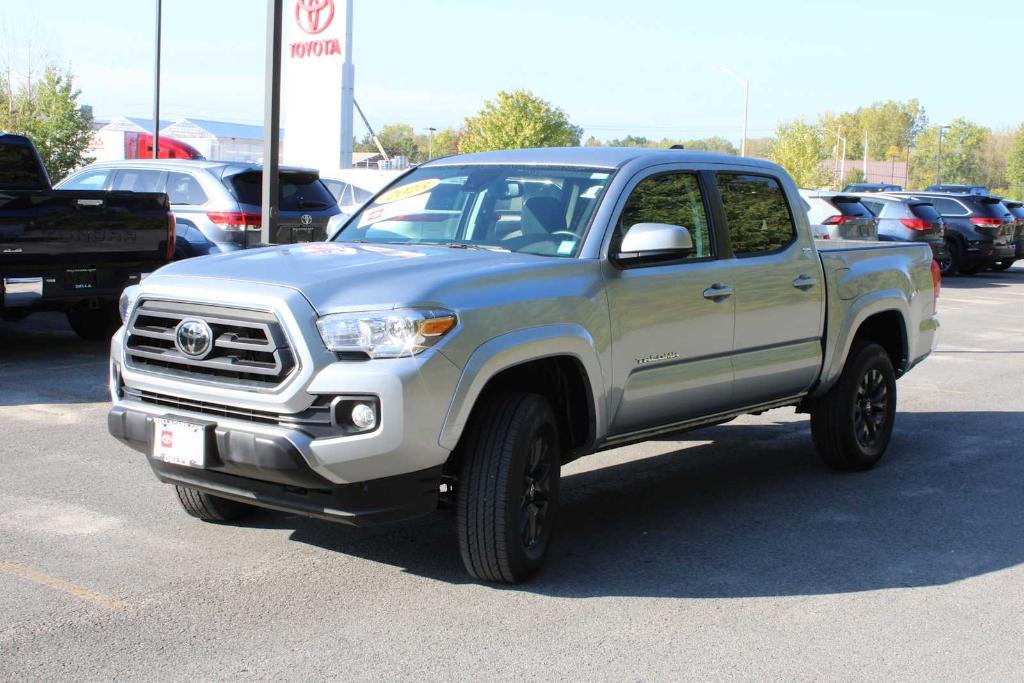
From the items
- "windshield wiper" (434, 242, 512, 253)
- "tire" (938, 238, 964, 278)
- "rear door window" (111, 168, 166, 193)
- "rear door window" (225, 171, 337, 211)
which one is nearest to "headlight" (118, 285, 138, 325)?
"windshield wiper" (434, 242, 512, 253)

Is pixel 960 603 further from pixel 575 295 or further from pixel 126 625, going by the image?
pixel 126 625

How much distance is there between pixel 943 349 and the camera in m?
13.6

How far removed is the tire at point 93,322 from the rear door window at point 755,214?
7661 mm

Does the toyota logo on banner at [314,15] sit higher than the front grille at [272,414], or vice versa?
the toyota logo on banner at [314,15]

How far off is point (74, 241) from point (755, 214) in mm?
6452

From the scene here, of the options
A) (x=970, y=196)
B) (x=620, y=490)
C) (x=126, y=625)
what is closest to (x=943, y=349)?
(x=620, y=490)

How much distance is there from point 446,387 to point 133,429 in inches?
52.5

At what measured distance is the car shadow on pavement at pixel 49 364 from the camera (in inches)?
363

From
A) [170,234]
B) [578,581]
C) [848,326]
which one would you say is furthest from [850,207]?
[578,581]

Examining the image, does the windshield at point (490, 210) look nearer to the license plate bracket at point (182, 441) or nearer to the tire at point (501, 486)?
the tire at point (501, 486)

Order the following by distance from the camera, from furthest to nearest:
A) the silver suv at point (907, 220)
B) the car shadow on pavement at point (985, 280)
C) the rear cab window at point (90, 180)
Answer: the silver suv at point (907, 220)
the car shadow on pavement at point (985, 280)
the rear cab window at point (90, 180)

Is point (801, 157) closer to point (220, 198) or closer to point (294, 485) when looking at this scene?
point (220, 198)

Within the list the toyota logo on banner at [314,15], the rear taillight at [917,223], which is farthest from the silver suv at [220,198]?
the toyota logo on banner at [314,15]

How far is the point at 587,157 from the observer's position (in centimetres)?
600
